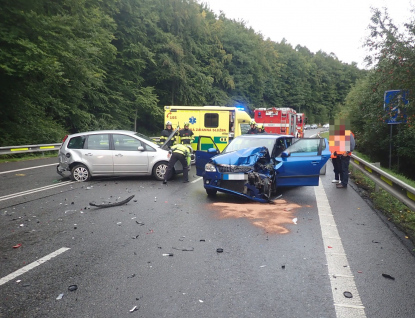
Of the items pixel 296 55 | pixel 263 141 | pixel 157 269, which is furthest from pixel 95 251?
pixel 296 55

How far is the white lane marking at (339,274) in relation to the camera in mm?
3559

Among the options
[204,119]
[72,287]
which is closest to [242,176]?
[72,287]

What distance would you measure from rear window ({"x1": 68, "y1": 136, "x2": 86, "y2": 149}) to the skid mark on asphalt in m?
5.40

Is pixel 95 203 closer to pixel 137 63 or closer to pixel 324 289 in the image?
pixel 324 289

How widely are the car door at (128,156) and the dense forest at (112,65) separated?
797cm

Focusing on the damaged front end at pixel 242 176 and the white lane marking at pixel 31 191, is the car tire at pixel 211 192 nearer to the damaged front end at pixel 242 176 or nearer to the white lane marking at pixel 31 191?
the damaged front end at pixel 242 176

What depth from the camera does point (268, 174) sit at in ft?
29.4

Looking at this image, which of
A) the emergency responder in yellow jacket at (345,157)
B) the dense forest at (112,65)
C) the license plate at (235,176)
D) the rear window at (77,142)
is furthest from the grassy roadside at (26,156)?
the emergency responder in yellow jacket at (345,157)

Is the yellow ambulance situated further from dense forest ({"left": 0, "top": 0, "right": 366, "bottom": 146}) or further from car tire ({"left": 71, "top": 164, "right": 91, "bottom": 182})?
dense forest ({"left": 0, "top": 0, "right": 366, "bottom": 146})

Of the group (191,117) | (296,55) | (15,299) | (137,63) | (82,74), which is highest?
(296,55)

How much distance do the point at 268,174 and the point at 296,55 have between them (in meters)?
98.1

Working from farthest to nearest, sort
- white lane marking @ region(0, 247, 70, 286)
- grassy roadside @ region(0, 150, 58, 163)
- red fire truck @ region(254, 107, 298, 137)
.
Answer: red fire truck @ region(254, 107, 298, 137) → grassy roadside @ region(0, 150, 58, 163) → white lane marking @ region(0, 247, 70, 286)

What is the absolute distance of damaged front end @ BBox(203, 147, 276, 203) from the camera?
27.9 ft

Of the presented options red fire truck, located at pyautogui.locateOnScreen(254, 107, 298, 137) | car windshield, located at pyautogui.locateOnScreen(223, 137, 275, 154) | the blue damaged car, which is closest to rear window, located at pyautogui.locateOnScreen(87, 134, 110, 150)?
the blue damaged car
